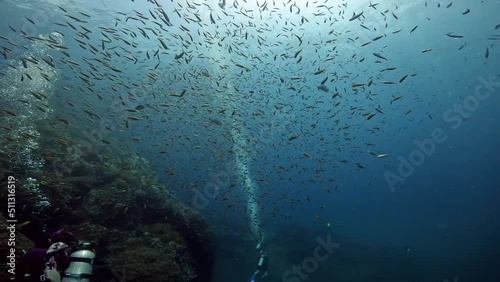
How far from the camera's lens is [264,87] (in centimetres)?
3847

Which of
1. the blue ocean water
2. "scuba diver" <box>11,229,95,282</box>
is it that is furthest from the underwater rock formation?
"scuba diver" <box>11,229,95,282</box>

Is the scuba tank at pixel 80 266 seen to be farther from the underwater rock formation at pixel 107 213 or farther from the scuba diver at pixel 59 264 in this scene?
the underwater rock formation at pixel 107 213

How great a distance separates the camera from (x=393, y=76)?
133 feet

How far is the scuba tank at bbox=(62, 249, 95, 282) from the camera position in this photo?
12.0ft

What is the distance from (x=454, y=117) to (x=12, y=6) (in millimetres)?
91251

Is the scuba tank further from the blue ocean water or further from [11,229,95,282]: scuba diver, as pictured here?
the blue ocean water

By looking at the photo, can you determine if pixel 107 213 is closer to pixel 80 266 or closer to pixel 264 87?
pixel 80 266

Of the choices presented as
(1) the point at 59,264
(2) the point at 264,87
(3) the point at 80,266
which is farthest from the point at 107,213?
(2) the point at 264,87

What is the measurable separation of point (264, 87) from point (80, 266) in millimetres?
36130

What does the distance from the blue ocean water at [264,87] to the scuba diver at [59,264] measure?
477 cm

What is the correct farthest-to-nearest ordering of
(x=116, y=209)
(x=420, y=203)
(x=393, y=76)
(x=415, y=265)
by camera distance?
(x=420, y=203)
(x=393, y=76)
(x=415, y=265)
(x=116, y=209)

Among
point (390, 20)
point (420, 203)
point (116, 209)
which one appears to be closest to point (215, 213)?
point (116, 209)

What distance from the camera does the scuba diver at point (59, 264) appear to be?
12.1 feet

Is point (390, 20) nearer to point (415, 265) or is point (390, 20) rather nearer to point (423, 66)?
point (423, 66)
